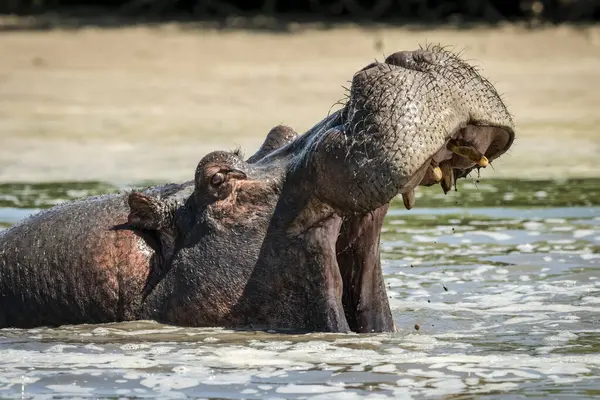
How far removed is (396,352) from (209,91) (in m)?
12.5

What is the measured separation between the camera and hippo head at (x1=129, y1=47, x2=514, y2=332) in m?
5.35

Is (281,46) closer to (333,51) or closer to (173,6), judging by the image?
(333,51)

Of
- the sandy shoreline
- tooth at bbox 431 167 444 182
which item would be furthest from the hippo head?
the sandy shoreline

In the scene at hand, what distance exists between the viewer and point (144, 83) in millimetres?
18578

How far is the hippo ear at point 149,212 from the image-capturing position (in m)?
5.80

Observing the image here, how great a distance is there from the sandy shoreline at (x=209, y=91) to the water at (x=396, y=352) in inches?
176

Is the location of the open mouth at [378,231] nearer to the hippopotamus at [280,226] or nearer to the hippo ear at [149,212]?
the hippopotamus at [280,226]

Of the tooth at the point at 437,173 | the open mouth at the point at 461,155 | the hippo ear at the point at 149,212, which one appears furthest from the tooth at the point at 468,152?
the hippo ear at the point at 149,212

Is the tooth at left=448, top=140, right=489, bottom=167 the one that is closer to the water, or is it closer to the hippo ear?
the water

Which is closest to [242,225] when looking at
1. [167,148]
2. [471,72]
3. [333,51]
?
[471,72]

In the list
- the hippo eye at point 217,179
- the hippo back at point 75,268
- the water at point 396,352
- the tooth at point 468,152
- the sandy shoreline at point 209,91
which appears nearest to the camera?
the water at point 396,352

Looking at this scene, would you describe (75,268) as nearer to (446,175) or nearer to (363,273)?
(363,273)

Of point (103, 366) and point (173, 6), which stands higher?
point (173, 6)

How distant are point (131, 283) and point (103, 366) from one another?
18.0 inches
